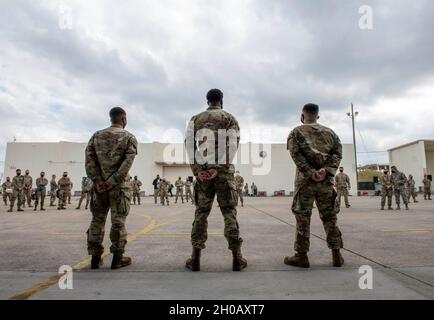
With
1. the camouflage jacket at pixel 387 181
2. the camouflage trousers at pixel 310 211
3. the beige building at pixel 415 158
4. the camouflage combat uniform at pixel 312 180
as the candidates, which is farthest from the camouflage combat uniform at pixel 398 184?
the beige building at pixel 415 158

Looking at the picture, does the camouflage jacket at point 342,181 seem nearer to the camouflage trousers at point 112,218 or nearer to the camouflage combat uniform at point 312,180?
the camouflage combat uniform at point 312,180

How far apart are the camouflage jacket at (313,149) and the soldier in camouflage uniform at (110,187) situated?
1876 mm

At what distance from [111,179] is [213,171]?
1.12 meters

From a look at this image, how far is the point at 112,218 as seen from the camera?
127 inches

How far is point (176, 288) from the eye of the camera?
7.88 feet

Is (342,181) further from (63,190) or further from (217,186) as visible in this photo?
(63,190)

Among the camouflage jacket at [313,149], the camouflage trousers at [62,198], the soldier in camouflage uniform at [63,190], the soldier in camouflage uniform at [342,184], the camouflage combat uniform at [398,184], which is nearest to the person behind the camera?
the camouflage jacket at [313,149]

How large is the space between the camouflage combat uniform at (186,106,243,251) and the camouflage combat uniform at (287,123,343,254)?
667 mm

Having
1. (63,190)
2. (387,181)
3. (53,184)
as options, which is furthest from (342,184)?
(53,184)

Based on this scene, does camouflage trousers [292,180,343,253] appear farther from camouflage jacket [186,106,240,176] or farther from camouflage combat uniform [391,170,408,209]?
camouflage combat uniform [391,170,408,209]

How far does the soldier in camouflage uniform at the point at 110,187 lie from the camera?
10.5 ft

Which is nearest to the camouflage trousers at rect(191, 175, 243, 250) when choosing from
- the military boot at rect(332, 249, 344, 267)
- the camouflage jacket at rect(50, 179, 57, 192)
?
the military boot at rect(332, 249, 344, 267)
